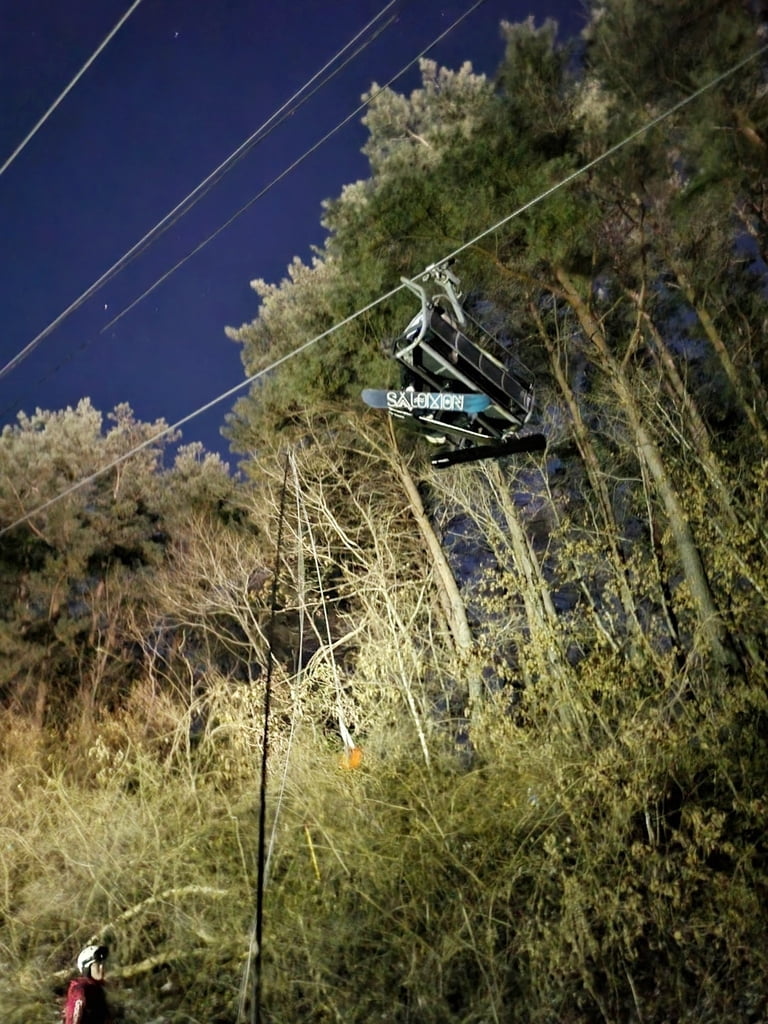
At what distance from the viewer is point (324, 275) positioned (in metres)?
17.3

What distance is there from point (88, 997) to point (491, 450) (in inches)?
215

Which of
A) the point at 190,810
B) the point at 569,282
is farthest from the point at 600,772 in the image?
the point at 569,282

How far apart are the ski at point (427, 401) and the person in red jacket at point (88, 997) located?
5075 millimetres

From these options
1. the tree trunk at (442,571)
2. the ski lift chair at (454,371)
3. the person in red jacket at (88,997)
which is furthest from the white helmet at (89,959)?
the tree trunk at (442,571)

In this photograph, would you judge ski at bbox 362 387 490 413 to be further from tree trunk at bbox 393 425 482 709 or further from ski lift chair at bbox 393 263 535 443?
tree trunk at bbox 393 425 482 709

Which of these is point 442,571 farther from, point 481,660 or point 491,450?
point 491,450

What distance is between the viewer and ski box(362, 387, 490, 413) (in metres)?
5.65

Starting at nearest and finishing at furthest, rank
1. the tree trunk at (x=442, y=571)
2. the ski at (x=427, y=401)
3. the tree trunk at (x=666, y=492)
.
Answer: the ski at (x=427, y=401)
the tree trunk at (x=666, y=492)
the tree trunk at (x=442, y=571)

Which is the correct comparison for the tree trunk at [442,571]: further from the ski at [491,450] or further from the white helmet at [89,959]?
the white helmet at [89,959]

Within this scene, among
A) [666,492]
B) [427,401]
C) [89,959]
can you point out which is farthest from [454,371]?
[89,959]

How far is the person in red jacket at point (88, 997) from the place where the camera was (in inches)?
206

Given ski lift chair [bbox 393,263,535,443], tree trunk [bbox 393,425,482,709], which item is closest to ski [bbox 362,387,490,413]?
ski lift chair [bbox 393,263,535,443]

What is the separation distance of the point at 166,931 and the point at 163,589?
9697 millimetres

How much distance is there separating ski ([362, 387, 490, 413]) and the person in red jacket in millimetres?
5075
